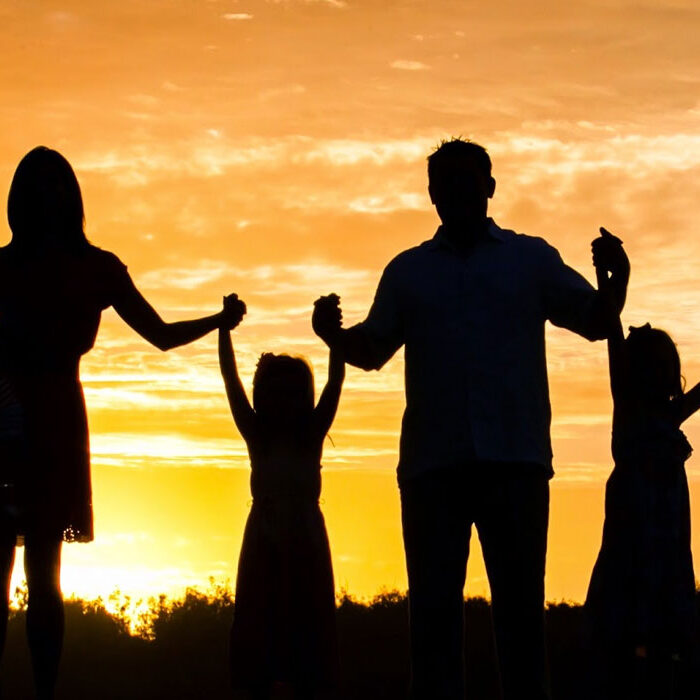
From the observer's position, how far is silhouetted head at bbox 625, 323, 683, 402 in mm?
8312

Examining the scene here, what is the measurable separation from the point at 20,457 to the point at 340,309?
1.65 m

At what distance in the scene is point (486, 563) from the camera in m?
6.37

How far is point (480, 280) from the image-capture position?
649 centimetres

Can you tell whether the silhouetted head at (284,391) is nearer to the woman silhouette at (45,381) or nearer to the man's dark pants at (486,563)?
the woman silhouette at (45,381)

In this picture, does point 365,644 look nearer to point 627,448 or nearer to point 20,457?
point 627,448

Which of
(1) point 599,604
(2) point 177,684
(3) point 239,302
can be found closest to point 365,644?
(2) point 177,684

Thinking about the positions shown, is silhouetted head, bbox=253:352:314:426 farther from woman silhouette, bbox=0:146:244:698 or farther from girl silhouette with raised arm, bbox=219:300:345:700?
woman silhouette, bbox=0:146:244:698

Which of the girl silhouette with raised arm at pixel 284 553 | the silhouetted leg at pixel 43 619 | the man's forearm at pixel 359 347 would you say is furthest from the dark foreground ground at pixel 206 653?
the man's forearm at pixel 359 347

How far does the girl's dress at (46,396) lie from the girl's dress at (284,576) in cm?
219

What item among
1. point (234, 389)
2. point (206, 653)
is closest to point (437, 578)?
point (234, 389)

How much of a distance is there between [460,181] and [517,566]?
1.79 metres

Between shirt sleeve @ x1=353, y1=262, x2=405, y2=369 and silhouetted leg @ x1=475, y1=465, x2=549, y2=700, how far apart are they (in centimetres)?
83

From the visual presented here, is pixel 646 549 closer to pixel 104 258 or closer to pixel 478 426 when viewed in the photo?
pixel 478 426

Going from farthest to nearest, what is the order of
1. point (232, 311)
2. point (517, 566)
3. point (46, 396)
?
1. point (232, 311)
2. point (46, 396)
3. point (517, 566)
